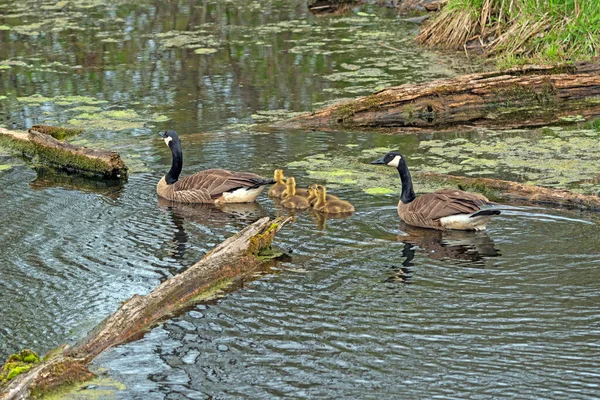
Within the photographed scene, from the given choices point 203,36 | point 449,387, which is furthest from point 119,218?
point 203,36

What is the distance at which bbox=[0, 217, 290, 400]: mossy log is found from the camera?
6434 millimetres

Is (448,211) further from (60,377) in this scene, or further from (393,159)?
(60,377)

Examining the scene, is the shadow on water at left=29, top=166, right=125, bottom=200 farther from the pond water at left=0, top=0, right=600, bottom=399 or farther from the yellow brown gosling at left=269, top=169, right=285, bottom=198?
the yellow brown gosling at left=269, top=169, right=285, bottom=198

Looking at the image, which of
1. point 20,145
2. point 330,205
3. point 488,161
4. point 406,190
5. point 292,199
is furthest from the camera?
point 20,145

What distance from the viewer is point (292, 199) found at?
10.5 meters

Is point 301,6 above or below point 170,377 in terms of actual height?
above

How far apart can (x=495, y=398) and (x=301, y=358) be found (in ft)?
4.61

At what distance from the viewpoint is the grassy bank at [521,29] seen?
52.0ft

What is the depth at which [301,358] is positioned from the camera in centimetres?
688

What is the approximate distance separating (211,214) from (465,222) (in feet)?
9.52

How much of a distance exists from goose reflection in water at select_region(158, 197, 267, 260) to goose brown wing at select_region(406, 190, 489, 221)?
1791 millimetres

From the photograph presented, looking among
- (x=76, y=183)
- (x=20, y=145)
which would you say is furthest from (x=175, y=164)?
(x=20, y=145)

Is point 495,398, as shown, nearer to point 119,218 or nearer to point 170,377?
point 170,377

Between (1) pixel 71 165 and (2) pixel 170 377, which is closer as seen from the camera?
(2) pixel 170 377
